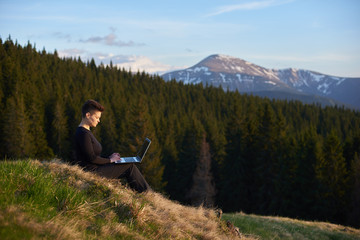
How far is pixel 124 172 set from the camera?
7219mm

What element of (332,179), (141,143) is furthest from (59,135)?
(332,179)

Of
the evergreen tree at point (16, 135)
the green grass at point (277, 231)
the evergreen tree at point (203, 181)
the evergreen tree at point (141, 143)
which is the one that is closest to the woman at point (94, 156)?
the green grass at point (277, 231)

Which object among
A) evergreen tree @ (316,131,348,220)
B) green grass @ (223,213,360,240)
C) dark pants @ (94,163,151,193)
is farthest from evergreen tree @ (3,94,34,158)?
dark pants @ (94,163,151,193)

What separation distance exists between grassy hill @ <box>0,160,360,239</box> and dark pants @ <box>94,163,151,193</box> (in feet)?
0.75

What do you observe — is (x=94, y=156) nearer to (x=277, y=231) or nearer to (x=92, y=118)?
(x=92, y=118)

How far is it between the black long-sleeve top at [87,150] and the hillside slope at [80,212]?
0.93ft

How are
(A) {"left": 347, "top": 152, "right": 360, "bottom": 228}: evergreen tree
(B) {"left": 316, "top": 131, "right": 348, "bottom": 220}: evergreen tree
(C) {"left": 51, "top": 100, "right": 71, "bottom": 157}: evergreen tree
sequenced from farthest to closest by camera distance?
(C) {"left": 51, "top": 100, "right": 71, "bottom": 157}: evergreen tree → (B) {"left": 316, "top": 131, "right": 348, "bottom": 220}: evergreen tree → (A) {"left": 347, "top": 152, "right": 360, "bottom": 228}: evergreen tree

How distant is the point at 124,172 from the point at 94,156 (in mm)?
858

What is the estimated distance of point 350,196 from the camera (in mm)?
40250

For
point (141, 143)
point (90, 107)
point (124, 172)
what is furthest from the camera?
point (141, 143)

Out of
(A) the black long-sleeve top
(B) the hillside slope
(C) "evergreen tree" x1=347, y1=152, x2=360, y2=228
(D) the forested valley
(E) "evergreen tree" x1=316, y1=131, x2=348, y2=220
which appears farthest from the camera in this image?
(D) the forested valley

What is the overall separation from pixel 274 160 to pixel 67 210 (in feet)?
151

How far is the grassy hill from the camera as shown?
3.85 meters

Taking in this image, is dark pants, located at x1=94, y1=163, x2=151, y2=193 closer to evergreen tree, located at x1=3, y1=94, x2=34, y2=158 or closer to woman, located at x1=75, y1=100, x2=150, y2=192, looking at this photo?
woman, located at x1=75, y1=100, x2=150, y2=192
